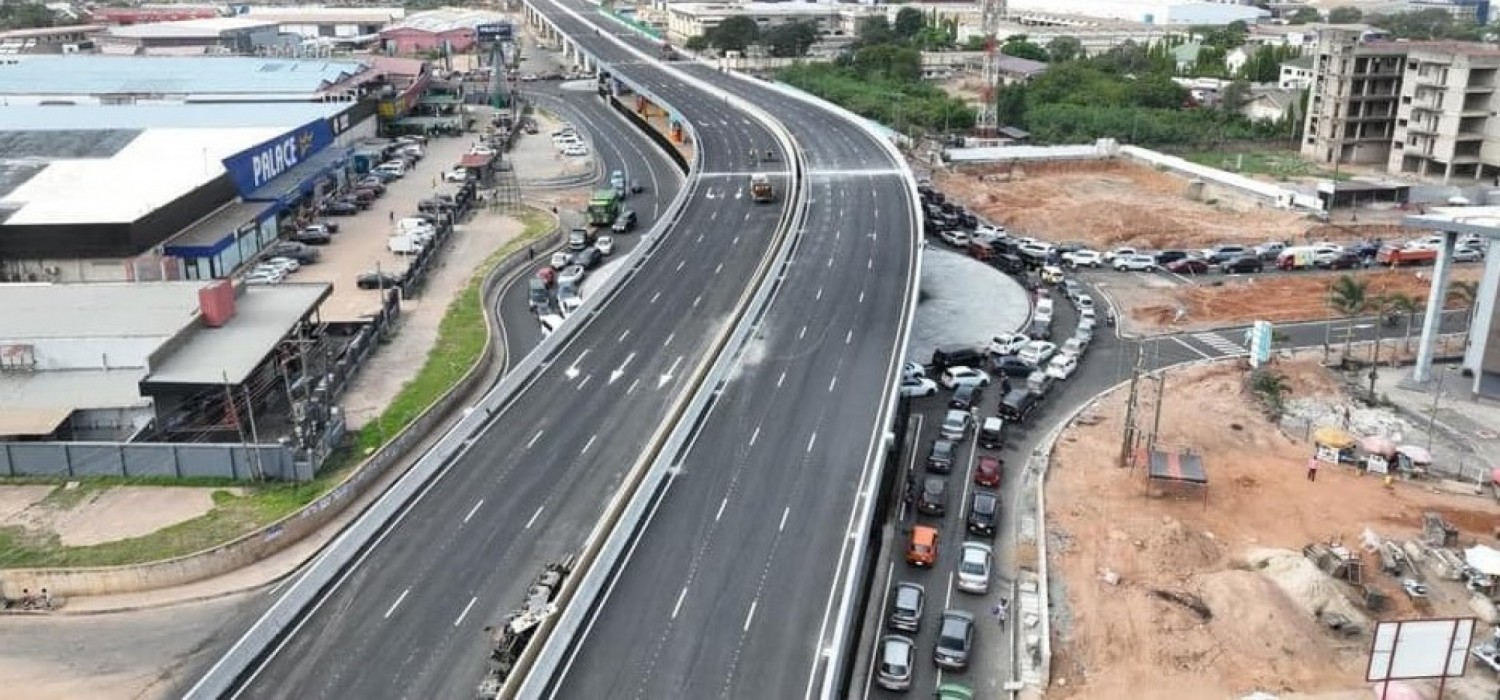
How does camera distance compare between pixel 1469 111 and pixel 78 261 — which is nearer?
pixel 78 261

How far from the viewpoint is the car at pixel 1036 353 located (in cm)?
5984

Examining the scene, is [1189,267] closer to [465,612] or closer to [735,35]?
[465,612]

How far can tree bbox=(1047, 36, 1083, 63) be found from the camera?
183337mm

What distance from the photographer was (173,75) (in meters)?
118

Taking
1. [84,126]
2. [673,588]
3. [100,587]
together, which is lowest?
[100,587]

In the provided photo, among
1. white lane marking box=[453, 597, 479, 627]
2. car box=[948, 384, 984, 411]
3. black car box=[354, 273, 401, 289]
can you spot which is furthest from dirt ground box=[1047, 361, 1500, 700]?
black car box=[354, 273, 401, 289]

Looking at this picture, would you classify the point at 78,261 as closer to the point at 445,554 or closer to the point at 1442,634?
the point at 445,554

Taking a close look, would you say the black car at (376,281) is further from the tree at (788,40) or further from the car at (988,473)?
the tree at (788,40)

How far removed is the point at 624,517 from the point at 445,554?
5832mm

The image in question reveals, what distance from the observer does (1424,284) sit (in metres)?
74.2

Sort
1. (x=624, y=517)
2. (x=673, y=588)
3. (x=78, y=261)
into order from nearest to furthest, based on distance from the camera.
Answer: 1. (x=673, y=588)
2. (x=624, y=517)
3. (x=78, y=261)

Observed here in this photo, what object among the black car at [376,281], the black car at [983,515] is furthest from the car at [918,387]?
the black car at [376,281]

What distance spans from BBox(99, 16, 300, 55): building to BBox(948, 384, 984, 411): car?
134552mm

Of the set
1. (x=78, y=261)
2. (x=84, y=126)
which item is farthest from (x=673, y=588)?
(x=84, y=126)
